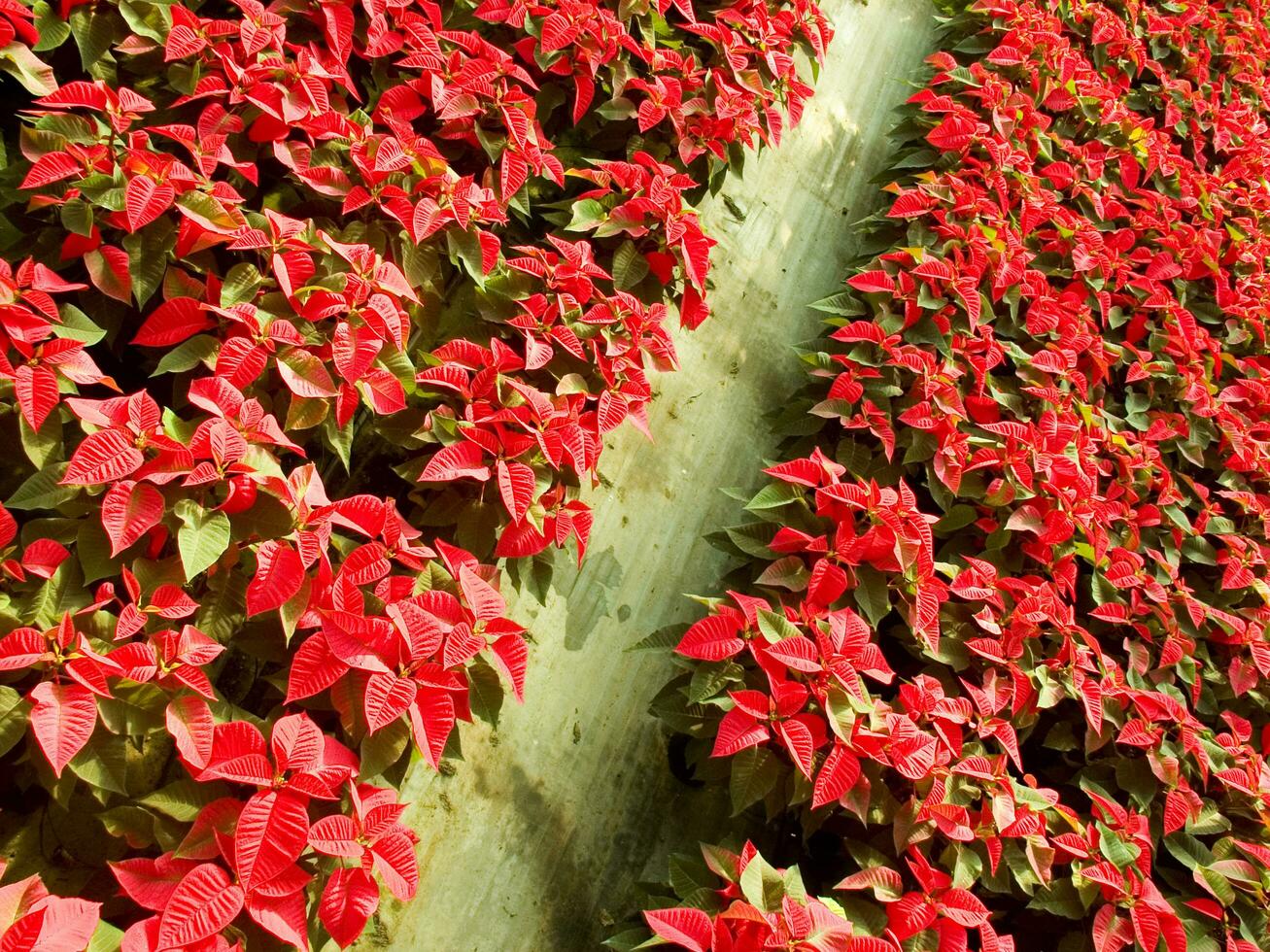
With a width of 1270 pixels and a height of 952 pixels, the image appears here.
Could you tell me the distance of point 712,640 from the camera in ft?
3.87

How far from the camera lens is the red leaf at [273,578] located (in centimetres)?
91

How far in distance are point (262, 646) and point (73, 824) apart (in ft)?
0.84

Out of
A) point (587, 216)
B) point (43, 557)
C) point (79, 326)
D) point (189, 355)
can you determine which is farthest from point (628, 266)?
point (43, 557)

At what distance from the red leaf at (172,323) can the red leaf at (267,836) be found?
587 millimetres

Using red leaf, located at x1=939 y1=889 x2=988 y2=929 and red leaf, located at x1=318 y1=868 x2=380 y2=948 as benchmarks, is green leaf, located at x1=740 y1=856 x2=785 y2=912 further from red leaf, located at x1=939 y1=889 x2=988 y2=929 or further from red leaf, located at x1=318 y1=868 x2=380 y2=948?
red leaf, located at x1=318 y1=868 x2=380 y2=948

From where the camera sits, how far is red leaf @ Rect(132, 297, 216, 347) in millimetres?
1039

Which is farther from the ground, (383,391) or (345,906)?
(383,391)

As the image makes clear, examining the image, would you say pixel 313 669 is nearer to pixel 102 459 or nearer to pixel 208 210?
pixel 102 459

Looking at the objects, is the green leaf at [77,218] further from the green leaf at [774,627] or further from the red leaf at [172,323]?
the green leaf at [774,627]

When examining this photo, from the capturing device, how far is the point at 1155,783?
1403mm

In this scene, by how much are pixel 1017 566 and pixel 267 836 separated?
4.37 ft

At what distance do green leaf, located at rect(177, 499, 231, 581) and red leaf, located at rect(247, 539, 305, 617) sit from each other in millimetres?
42

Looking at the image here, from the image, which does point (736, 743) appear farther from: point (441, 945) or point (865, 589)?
point (441, 945)

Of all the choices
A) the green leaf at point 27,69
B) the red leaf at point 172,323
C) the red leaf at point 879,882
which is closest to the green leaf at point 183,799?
the red leaf at point 172,323
